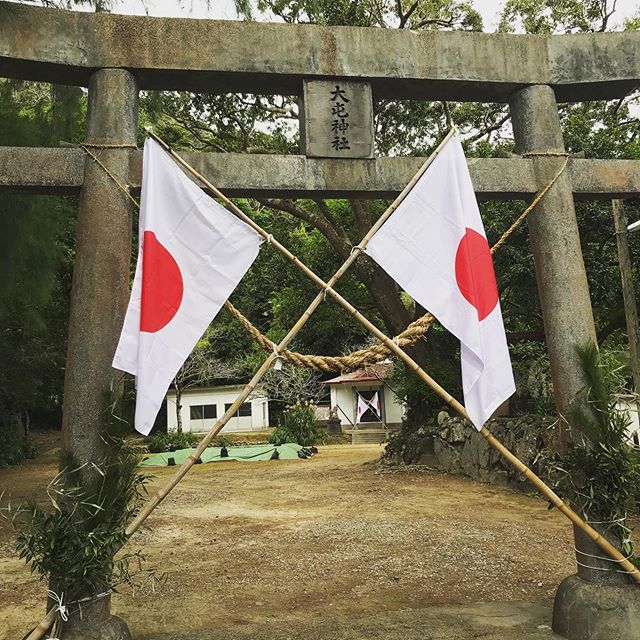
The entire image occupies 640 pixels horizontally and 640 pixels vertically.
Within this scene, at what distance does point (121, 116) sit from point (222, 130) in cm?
928

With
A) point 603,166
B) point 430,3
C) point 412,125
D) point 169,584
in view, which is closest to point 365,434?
point 412,125

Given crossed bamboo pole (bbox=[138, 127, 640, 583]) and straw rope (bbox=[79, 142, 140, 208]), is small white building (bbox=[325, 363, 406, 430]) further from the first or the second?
straw rope (bbox=[79, 142, 140, 208])

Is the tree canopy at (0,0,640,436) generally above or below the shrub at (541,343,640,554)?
above

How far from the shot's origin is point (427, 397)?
13.0 meters

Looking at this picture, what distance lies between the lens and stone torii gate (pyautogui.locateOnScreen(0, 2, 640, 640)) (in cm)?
387

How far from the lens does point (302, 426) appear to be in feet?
69.5

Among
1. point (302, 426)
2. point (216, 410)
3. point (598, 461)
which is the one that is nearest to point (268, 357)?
point (598, 461)

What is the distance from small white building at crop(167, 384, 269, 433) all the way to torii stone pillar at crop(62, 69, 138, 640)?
80.5 feet

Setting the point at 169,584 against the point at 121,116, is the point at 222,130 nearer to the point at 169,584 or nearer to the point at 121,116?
the point at 121,116

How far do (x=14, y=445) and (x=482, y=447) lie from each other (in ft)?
46.1

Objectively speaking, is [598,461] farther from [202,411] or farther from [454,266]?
[202,411]

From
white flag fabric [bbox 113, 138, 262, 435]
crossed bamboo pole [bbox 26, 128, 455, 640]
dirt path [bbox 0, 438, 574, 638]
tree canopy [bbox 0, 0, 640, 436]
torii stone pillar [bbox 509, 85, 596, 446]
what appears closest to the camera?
crossed bamboo pole [bbox 26, 128, 455, 640]

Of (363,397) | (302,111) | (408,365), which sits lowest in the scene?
(363,397)

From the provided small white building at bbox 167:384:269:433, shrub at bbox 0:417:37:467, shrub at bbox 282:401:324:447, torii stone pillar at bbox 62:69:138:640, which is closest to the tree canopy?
shrub at bbox 0:417:37:467
